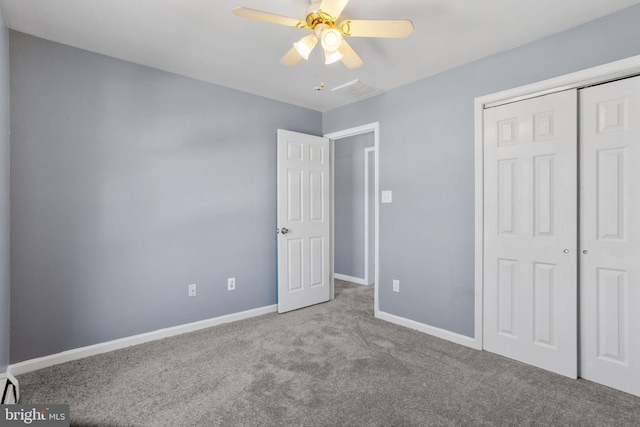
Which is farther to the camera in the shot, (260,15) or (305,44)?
(305,44)

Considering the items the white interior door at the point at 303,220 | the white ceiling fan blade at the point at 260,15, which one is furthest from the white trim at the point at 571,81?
the white interior door at the point at 303,220

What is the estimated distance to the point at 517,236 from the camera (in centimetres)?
253

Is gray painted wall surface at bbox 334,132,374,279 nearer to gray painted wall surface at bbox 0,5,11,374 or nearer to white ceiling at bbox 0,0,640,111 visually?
white ceiling at bbox 0,0,640,111

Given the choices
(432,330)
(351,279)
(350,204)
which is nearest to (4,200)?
(432,330)

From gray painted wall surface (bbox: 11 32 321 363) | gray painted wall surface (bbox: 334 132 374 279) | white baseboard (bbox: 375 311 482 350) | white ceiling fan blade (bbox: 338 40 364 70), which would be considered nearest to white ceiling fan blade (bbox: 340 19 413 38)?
white ceiling fan blade (bbox: 338 40 364 70)

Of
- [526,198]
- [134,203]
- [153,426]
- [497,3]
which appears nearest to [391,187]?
[526,198]

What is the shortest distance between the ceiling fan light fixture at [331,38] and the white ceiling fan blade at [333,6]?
0.08 metres

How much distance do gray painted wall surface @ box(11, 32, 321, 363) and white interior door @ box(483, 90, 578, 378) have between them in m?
2.28

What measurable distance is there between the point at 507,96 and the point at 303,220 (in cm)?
235

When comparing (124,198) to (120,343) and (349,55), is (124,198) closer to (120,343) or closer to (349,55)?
(120,343)

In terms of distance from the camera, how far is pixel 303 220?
383 cm

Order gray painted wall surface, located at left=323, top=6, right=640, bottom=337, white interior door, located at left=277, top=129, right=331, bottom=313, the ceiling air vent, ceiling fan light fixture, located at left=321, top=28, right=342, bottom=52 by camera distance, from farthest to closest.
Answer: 1. white interior door, located at left=277, top=129, right=331, bottom=313
2. the ceiling air vent
3. gray painted wall surface, located at left=323, top=6, right=640, bottom=337
4. ceiling fan light fixture, located at left=321, top=28, right=342, bottom=52

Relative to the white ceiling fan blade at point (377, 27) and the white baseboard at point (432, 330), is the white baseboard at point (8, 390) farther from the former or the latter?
the white baseboard at point (432, 330)

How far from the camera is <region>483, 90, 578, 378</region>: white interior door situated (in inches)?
89.8
